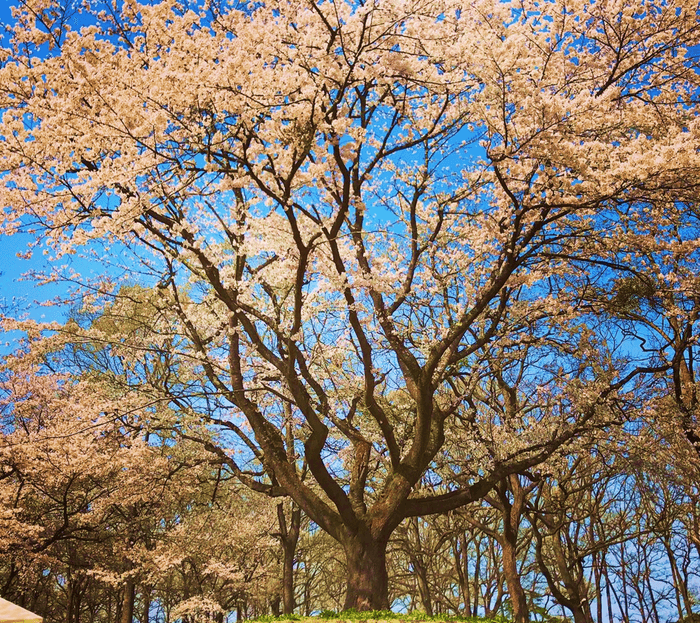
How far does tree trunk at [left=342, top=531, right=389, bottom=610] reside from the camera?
945cm

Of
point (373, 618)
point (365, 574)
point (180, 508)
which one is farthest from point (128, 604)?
point (373, 618)

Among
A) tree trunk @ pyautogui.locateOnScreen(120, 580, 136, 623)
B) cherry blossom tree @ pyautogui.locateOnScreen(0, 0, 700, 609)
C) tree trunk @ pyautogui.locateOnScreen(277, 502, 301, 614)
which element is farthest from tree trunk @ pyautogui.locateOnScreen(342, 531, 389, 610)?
tree trunk @ pyautogui.locateOnScreen(120, 580, 136, 623)

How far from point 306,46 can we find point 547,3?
364 cm

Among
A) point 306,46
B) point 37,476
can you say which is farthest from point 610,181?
point 37,476

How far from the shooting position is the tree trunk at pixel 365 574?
9.45 meters

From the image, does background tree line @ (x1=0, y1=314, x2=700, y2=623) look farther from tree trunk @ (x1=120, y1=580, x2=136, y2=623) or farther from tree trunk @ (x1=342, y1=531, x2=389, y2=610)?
tree trunk @ (x1=342, y1=531, x2=389, y2=610)

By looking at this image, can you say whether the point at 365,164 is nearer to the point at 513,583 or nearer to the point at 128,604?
the point at 513,583

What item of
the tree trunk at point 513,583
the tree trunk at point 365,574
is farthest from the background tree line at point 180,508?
the tree trunk at point 365,574

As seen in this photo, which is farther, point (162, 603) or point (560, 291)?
point (162, 603)

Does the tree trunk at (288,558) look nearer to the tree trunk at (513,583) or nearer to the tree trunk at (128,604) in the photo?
the tree trunk at (128,604)

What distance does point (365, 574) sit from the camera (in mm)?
9734

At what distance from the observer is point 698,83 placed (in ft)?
29.2

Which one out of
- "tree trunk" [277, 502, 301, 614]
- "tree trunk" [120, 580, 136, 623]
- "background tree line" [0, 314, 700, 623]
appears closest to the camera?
"background tree line" [0, 314, 700, 623]

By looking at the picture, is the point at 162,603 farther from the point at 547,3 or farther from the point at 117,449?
the point at 547,3
